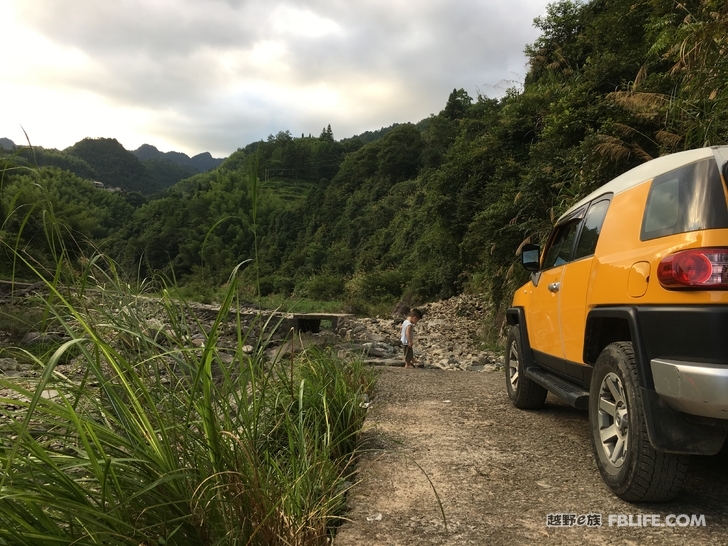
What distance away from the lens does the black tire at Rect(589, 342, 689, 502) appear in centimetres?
243

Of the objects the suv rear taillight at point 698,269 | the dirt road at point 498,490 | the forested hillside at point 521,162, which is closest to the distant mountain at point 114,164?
the forested hillside at point 521,162

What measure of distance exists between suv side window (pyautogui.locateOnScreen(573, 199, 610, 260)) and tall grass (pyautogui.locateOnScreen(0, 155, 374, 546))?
2312 millimetres

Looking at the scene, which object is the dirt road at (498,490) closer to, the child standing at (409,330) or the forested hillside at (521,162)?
the forested hillside at (521,162)

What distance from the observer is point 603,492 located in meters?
2.79

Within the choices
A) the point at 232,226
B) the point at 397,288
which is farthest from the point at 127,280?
the point at 397,288

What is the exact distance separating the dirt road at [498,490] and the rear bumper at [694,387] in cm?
61

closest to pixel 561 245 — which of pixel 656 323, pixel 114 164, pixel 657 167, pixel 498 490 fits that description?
pixel 657 167

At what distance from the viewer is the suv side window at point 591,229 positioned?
11.3ft

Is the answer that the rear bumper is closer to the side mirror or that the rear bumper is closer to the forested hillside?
the forested hillside

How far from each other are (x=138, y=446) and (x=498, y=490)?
1962 mm

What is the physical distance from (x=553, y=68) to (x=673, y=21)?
841cm

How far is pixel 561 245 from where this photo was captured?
429 centimetres

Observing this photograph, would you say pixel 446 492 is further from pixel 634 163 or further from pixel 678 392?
pixel 634 163

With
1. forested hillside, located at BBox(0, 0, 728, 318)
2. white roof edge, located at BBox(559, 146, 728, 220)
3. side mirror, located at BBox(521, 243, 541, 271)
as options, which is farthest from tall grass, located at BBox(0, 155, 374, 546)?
side mirror, located at BBox(521, 243, 541, 271)
